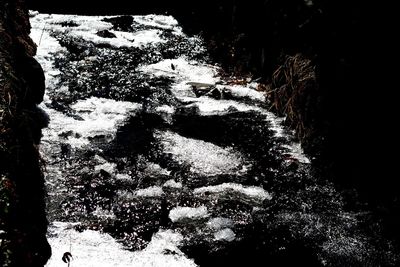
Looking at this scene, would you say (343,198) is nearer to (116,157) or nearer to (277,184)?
(277,184)

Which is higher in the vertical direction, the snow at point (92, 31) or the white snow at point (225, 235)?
the snow at point (92, 31)

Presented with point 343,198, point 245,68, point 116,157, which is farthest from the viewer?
point 245,68

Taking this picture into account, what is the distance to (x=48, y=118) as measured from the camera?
469 cm

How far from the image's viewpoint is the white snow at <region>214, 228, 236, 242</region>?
11.0 ft

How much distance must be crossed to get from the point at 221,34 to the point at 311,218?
12.2ft

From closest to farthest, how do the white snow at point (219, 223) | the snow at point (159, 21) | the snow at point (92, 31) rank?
the white snow at point (219, 223) → the snow at point (92, 31) → the snow at point (159, 21)

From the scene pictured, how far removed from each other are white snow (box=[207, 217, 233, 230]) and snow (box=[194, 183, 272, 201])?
336 mm

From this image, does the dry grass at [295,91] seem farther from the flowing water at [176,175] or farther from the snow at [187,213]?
the snow at [187,213]

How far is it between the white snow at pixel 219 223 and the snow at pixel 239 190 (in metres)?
0.34

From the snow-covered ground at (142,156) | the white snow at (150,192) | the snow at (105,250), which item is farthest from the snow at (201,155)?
the snow at (105,250)

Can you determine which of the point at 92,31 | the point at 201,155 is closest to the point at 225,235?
the point at 201,155

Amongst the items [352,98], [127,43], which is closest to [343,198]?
[352,98]

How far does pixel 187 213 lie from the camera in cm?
355

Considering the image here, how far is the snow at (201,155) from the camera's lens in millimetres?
4109
